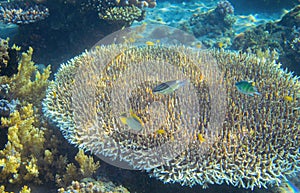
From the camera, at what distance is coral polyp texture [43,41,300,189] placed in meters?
3.29

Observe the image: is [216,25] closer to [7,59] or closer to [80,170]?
[7,59]

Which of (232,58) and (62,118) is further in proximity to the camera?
(232,58)

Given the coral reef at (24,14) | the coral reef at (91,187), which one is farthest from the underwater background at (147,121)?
the coral reef at (24,14)

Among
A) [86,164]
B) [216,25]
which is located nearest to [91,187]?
[86,164]

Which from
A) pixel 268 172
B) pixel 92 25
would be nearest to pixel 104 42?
pixel 92 25

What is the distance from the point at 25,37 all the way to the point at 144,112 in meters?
5.67

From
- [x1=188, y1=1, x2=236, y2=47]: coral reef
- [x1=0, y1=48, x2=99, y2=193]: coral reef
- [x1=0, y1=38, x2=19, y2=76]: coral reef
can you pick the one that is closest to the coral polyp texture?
[x1=0, y1=48, x2=99, y2=193]: coral reef

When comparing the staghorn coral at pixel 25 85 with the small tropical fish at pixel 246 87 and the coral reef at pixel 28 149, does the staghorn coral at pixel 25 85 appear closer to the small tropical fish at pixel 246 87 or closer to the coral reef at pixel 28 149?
the coral reef at pixel 28 149

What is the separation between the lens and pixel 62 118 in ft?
13.1

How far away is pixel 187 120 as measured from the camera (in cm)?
362

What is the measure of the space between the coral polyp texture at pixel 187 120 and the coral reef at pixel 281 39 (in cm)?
282

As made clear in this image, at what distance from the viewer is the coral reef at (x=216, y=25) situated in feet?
36.2

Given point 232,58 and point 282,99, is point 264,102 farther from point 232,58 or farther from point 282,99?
point 232,58

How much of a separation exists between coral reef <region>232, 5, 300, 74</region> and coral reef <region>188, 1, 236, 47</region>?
5.67 ft
